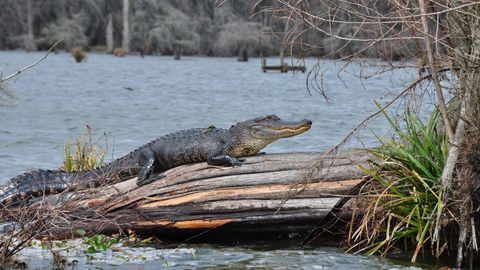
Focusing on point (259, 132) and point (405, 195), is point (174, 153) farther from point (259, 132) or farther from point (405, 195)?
point (405, 195)

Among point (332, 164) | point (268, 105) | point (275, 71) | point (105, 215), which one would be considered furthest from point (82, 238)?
point (275, 71)

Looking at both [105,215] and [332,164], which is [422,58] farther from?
[105,215]

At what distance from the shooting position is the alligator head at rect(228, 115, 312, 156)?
927 centimetres

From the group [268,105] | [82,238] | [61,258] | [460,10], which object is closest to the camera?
[460,10]

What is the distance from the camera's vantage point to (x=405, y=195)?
7.82 metres

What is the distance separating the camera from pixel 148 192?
853 centimetres

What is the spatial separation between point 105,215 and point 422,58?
3.16 m

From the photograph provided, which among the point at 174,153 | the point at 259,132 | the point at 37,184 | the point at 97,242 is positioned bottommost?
the point at 97,242

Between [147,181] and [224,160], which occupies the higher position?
[224,160]

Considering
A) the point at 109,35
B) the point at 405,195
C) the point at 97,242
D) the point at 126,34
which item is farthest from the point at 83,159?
the point at 109,35

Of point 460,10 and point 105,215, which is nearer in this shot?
point 460,10

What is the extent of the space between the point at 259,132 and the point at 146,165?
1200mm

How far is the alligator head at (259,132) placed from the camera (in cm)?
927

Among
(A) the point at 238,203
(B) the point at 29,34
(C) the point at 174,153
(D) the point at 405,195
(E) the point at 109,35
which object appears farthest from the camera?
(E) the point at 109,35
